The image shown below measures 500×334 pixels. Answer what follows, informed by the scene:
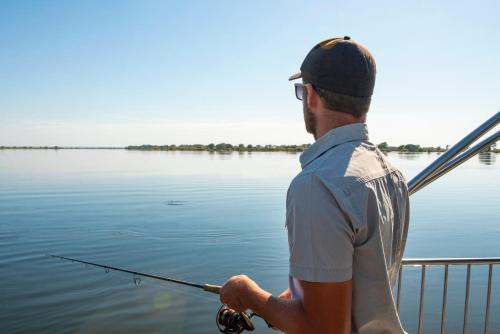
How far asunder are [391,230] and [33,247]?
11069 mm

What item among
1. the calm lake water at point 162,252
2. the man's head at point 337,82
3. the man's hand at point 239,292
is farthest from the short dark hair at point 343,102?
the calm lake water at point 162,252

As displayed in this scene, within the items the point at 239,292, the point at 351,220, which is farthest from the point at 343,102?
the point at 239,292

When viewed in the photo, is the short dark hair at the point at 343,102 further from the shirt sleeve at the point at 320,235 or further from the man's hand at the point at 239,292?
the man's hand at the point at 239,292

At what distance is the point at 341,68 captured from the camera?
4.26 feet

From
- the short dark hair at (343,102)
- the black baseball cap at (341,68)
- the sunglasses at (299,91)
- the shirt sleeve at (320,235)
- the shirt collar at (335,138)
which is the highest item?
the black baseball cap at (341,68)

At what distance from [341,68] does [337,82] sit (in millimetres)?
44

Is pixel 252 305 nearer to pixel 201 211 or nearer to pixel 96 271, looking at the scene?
pixel 96 271

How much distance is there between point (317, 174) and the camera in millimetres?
1161

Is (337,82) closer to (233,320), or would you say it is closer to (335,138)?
(335,138)

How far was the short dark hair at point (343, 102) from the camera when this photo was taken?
1.31 m

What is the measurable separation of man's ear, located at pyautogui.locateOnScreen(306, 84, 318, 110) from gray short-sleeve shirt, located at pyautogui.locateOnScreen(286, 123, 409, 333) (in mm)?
118

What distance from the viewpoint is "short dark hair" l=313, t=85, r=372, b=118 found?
131 cm

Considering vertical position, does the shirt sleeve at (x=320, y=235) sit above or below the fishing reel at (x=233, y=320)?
above

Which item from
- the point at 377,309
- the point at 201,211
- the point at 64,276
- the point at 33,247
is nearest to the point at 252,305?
the point at 377,309
